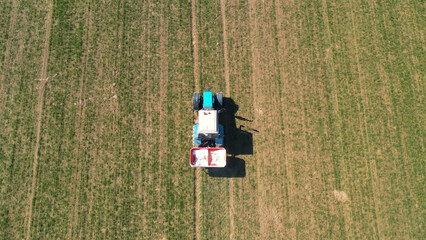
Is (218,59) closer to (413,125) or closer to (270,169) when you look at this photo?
(270,169)

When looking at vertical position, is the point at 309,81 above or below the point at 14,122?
above

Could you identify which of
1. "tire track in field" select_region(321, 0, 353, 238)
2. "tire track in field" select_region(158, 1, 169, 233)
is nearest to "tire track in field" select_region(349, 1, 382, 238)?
"tire track in field" select_region(321, 0, 353, 238)

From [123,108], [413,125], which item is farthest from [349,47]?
[123,108]

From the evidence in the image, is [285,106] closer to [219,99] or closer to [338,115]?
[338,115]

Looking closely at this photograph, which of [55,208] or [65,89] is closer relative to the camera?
[55,208]

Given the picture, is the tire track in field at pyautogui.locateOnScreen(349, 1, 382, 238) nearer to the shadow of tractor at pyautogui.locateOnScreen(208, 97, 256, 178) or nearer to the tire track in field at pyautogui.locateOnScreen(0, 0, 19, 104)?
the shadow of tractor at pyautogui.locateOnScreen(208, 97, 256, 178)

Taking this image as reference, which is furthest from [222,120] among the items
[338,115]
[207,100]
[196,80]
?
[338,115]
